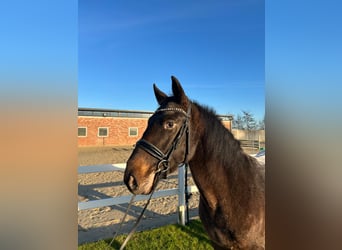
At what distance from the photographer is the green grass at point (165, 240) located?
296cm

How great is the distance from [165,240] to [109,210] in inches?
48.0

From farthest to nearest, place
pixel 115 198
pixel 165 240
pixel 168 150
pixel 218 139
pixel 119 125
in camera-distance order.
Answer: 1. pixel 115 198
2. pixel 165 240
3. pixel 119 125
4. pixel 218 139
5. pixel 168 150

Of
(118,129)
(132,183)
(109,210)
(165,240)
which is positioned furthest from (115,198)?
(132,183)

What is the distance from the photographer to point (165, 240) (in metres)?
3.16

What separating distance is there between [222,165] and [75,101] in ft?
4.00

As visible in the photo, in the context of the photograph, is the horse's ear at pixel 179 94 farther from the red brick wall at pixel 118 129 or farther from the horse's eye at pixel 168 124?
the red brick wall at pixel 118 129

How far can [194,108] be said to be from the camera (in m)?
1.69

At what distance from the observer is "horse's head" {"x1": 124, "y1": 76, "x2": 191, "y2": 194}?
1413mm

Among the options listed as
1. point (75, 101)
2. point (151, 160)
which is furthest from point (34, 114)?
point (151, 160)

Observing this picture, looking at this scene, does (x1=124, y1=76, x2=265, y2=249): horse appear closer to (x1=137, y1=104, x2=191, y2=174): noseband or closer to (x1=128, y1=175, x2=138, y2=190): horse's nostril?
(x1=137, y1=104, x2=191, y2=174): noseband

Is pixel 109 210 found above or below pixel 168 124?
below

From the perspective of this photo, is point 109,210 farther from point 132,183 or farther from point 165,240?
point 132,183

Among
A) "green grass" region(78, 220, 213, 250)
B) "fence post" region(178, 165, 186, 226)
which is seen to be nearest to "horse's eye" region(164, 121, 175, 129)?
"green grass" region(78, 220, 213, 250)

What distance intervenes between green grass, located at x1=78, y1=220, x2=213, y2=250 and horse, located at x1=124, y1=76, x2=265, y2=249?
5.00 feet
